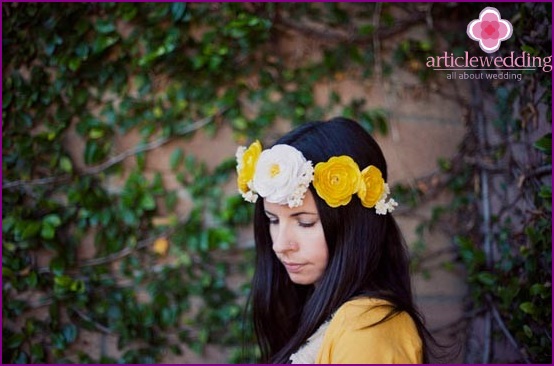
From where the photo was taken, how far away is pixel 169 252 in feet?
9.60

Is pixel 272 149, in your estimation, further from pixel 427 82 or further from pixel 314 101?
pixel 427 82

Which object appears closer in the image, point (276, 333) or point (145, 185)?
point (276, 333)

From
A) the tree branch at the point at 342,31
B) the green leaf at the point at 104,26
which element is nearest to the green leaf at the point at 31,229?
the green leaf at the point at 104,26

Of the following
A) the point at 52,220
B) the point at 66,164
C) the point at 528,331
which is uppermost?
the point at 66,164

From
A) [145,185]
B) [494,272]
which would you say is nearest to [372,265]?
[494,272]

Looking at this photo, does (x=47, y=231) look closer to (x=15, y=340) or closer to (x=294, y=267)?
(x=15, y=340)

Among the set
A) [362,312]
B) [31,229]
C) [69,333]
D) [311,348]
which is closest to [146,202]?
[31,229]

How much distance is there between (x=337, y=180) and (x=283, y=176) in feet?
0.45

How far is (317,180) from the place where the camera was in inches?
65.7

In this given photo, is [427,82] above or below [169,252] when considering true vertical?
above

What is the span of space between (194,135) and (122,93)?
0.36 metres

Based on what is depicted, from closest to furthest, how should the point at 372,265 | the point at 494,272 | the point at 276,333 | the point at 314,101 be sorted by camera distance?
the point at 372,265
the point at 276,333
the point at 494,272
the point at 314,101

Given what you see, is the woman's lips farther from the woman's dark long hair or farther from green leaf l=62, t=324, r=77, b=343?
green leaf l=62, t=324, r=77, b=343

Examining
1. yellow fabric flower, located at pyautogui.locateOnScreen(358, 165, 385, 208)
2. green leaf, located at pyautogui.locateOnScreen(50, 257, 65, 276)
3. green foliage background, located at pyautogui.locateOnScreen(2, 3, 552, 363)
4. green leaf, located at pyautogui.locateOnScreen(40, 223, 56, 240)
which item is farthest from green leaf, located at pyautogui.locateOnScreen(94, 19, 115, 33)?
yellow fabric flower, located at pyautogui.locateOnScreen(358, 165, 385, 208)
